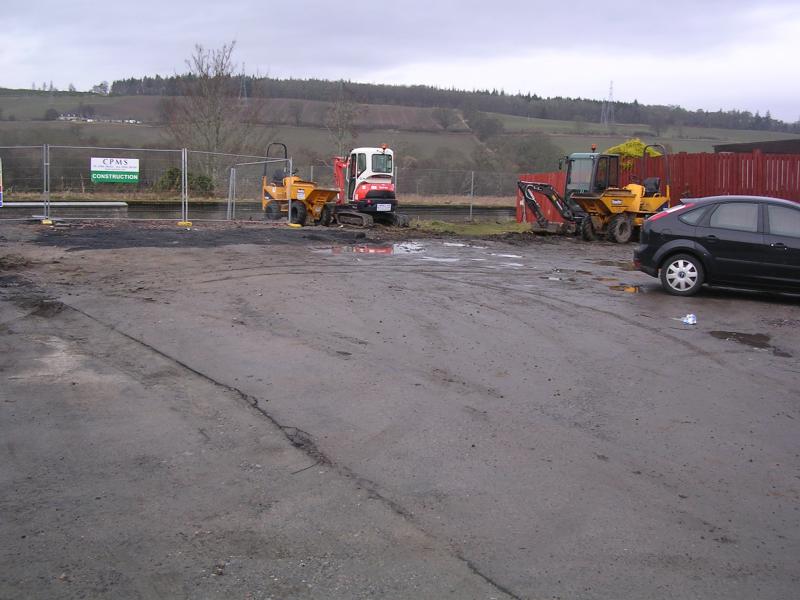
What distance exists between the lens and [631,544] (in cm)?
402

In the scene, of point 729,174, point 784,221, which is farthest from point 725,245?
point 729,174

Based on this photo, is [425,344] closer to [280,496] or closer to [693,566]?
[280,496]

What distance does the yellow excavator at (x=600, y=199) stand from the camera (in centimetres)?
2331

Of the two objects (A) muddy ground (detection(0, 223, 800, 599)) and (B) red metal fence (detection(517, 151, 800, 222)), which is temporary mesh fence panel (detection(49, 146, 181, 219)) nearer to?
(A) muddy ground (detection(0, 223, 800, 599))

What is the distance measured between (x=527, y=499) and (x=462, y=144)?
2304 inches

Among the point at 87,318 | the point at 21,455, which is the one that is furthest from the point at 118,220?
the point at 21,455

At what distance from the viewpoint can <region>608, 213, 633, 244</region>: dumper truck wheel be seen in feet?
76.4

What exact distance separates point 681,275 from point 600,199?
38.5 feet

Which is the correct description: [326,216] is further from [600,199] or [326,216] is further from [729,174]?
[729,174]

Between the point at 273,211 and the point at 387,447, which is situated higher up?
the point at 273,211

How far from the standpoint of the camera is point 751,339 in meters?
9.31

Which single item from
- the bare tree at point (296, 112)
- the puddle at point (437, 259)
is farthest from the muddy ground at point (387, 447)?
the bare tree at point (296, 112)

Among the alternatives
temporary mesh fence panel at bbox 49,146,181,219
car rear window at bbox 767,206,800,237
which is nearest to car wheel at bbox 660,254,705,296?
car rear window at bbox 767,206,800,237

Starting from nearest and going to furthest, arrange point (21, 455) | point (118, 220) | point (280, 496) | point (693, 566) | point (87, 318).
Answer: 1. point (693, 566)
2. point (280, 496)
3. point (21, 455)
4. point (87, 318)
5. point (118, 220)
